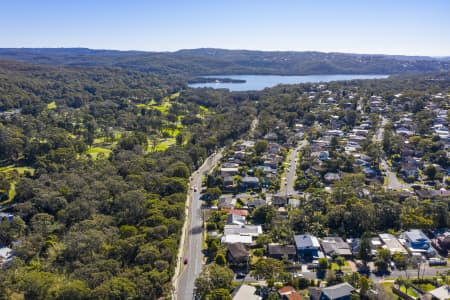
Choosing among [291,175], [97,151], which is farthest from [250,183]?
[97,151]

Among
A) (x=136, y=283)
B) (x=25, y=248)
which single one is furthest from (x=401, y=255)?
(x=25, y=248)

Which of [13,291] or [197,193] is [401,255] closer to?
[197,193]

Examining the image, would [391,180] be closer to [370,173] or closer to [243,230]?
[370,173]

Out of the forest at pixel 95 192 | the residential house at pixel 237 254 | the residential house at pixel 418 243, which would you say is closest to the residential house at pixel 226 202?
the forest at pixel 95 192

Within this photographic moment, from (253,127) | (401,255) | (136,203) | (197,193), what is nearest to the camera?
(401,255)

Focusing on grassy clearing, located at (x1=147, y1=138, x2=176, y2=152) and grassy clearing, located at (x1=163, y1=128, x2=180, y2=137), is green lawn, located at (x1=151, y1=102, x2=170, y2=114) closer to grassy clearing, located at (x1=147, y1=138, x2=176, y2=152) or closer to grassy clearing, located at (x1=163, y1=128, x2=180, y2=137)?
grassy clearing, located at (x1=163, y1=128, x2=180, y2=137)

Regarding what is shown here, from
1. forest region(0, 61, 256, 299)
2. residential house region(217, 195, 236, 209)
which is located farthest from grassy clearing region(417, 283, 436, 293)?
residential house region(217, 195, 236, 209)
